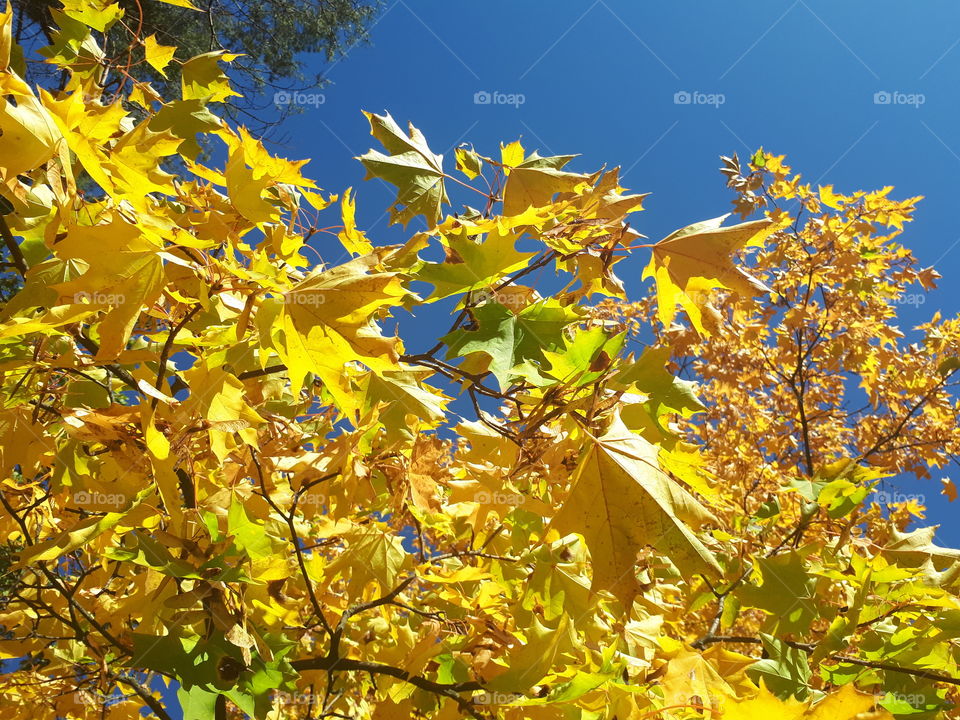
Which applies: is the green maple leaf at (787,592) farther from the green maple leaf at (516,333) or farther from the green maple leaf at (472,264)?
the green maple leaf at (472,264)

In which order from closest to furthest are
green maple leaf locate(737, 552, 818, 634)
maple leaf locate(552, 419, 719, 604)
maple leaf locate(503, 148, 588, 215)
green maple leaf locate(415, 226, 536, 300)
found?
maple leaf locate(552, 419, 719, 604) → green maple leaf locate(415, 226, 536, 300) → maple leaf locate(503, 148, 588, 215) → green maple leaf locate(737, 552, 818, 634)

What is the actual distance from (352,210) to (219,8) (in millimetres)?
6911

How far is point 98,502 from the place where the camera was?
4.73 feet

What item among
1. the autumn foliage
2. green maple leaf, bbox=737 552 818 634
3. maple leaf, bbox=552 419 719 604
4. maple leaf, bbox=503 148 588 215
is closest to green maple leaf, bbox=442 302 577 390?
the autumn foliage

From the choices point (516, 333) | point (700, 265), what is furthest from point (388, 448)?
point (700, 265)

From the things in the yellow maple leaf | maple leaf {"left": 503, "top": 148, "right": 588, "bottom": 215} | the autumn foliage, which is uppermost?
maple leaf {"left": 503, "top": 148, "right": 588, "bottom": 215}

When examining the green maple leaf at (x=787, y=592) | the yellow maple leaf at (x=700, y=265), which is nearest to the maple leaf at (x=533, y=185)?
the yellow maple leaf at (x=700, y=265)

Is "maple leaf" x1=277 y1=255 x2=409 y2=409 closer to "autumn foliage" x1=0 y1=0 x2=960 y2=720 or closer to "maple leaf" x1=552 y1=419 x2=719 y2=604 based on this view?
"autumn foliage" x1=0 y1=0 x2=960 y2=720

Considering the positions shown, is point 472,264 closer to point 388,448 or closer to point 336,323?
point 336,323

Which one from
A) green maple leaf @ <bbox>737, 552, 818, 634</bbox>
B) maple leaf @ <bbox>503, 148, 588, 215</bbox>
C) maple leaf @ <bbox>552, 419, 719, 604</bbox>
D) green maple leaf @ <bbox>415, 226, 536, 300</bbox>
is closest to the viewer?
maple leaf @ <bbox>552, 419, 719, 604</bbox>

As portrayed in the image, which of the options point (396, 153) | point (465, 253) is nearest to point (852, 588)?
point (465, 253)

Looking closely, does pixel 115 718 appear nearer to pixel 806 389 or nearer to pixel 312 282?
pixel 312 282

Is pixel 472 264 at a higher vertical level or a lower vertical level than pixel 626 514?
higher

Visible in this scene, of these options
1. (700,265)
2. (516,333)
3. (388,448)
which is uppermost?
(700,265)
